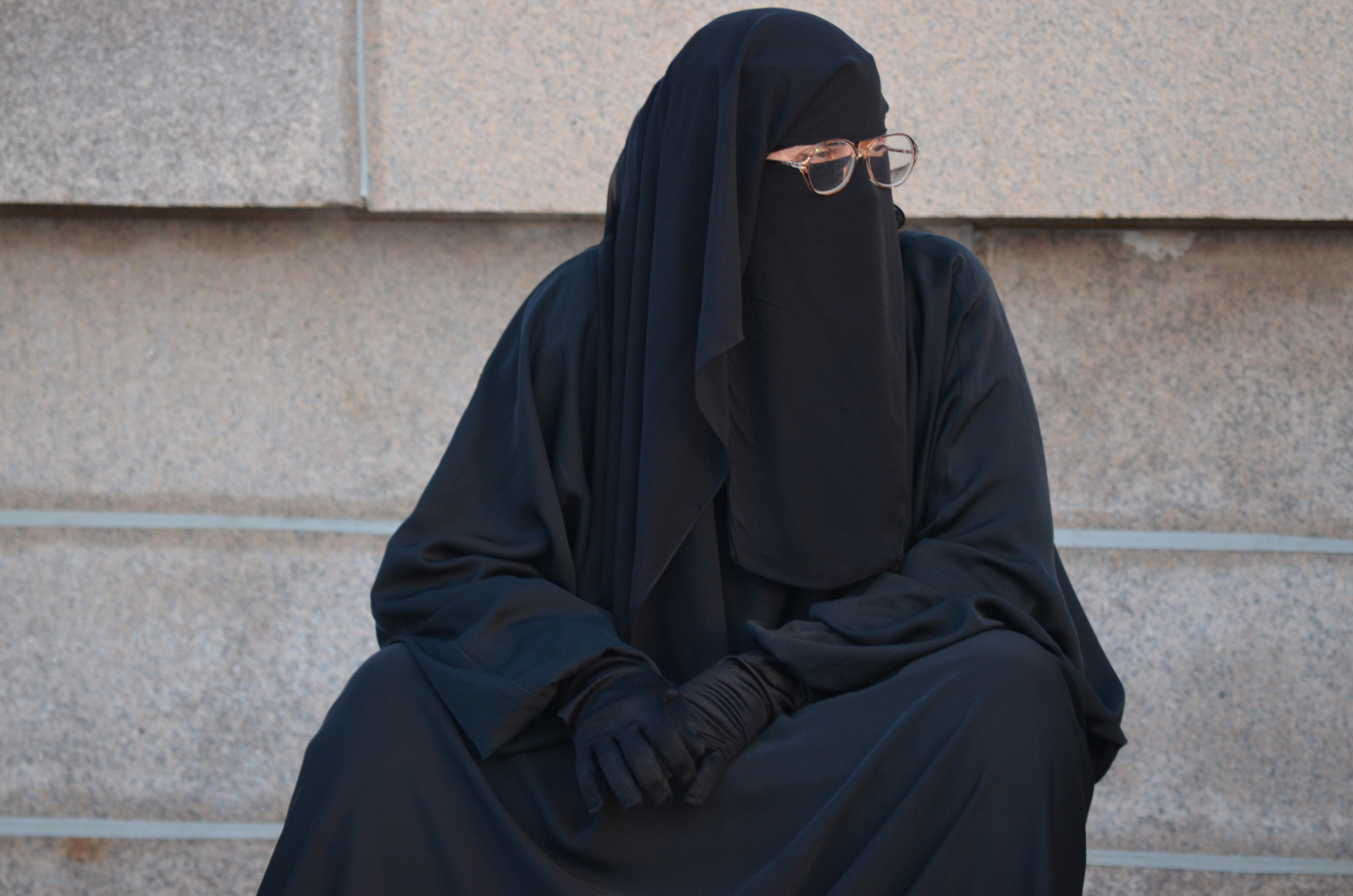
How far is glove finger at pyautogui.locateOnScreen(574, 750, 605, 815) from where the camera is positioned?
5.19ft

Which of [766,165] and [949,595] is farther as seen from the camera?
[766,165]

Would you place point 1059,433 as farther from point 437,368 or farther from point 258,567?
point 258,567

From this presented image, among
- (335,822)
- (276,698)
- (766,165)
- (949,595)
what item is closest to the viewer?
(335,822)

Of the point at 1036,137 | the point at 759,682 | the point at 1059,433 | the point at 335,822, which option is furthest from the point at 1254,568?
the point at 335,822

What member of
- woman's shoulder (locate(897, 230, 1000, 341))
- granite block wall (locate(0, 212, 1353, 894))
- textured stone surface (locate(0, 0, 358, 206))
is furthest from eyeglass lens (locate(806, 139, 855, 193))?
textured stone surface (locate(0, 0, 358, 206))

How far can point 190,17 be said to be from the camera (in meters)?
2.84

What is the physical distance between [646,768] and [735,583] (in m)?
0.51

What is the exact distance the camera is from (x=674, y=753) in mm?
1568

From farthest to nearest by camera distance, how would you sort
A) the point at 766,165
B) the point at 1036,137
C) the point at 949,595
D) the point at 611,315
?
the point at 1036,137 < the point at 611,315 < the point at 766,165 < the point at 949,595

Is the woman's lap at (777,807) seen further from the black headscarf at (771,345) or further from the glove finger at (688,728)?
the black headscarf at (771,345)

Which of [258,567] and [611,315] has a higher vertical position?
[611,315]

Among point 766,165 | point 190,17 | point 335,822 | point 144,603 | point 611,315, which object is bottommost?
point 144,603

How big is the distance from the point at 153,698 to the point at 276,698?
295 millimetres

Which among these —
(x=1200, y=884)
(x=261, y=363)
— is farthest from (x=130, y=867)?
(x=1200, y=884)
